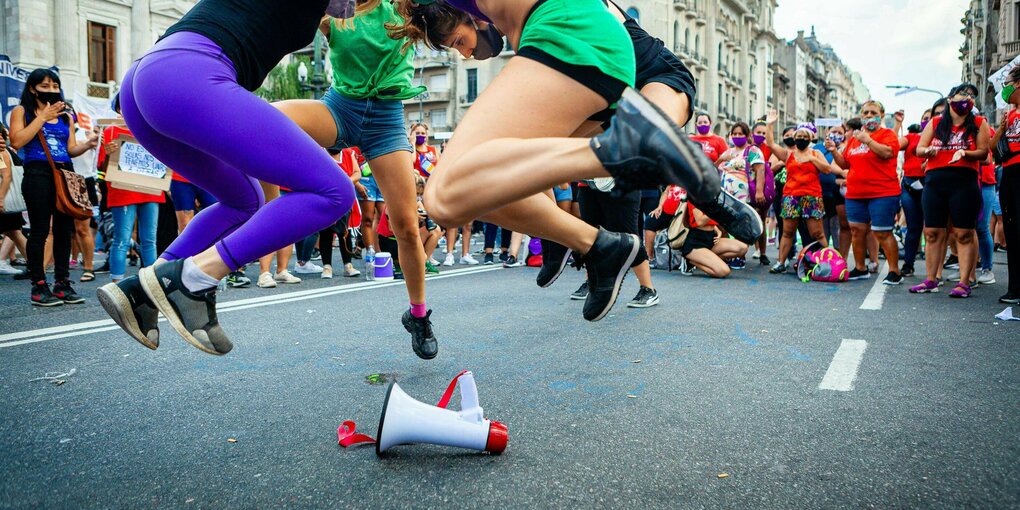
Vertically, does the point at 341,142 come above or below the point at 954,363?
above

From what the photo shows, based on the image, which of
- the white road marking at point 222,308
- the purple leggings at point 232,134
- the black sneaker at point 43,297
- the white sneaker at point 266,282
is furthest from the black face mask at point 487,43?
the white sneaker at point 266,282

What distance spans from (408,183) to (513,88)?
129 centimetres

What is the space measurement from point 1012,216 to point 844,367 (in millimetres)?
3981

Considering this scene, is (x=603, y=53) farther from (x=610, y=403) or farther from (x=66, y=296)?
(x=66, y=296)

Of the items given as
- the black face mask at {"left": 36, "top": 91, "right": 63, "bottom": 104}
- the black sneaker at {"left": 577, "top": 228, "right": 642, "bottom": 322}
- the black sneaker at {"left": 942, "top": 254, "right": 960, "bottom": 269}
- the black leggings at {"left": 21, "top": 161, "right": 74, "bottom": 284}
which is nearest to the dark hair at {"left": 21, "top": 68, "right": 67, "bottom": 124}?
the black face mask at {"left": 36, "top": 91, "right": 63, "bottom": 104}

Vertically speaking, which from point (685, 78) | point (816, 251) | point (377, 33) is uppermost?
point (377, 33)

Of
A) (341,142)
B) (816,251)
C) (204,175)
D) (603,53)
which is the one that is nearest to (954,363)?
(603,53)

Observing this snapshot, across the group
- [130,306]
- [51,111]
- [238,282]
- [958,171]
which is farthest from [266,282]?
[958,171]

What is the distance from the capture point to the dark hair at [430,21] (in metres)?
2.65

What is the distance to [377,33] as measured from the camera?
3197 millimetres

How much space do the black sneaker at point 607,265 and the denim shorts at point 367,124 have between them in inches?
43.0

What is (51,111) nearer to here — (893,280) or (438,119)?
(893,280)

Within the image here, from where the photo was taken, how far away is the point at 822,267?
27.0ft

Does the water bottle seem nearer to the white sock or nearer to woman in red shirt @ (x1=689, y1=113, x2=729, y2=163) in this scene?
woman in red shirt @ (x1=689, y1=113, x2=729, y2=163)
